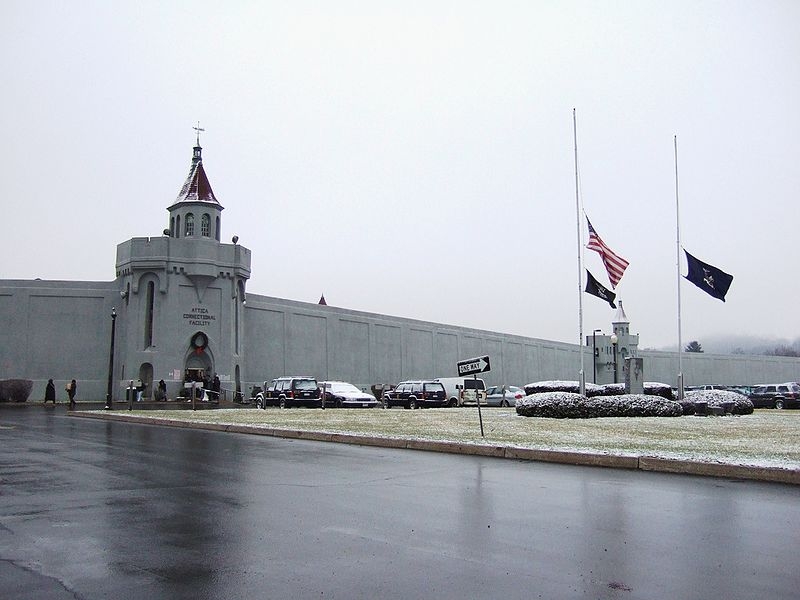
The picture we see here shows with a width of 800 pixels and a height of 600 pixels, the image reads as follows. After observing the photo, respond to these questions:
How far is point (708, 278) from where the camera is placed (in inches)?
1339

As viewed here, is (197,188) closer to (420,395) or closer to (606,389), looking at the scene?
(420,395)

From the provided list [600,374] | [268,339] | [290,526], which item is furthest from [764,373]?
[290,526]

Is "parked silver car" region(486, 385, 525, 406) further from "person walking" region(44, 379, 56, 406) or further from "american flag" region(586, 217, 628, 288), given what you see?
"person walking" region(44, 379, 56, 406)

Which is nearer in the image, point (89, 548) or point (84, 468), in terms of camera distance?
A: point (89, 548)

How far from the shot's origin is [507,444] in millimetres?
15555

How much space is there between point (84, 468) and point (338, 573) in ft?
27.0

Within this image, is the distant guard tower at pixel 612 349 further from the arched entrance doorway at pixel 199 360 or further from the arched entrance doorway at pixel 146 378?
the arched entrance doorway at pixel 146 378

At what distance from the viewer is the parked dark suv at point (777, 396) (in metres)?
48.3

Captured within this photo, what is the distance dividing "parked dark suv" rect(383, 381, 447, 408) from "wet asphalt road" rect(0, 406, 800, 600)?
1238 inches

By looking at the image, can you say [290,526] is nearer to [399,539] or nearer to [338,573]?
[399,539]

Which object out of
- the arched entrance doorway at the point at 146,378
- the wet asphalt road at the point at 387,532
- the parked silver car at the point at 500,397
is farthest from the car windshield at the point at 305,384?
the wet asphalt road at the point at 387,532

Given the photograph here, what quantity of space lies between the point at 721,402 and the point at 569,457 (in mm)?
20030

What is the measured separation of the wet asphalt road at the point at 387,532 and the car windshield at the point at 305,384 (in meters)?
28.9

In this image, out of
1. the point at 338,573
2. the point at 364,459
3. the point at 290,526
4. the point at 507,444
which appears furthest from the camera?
the point at 507,444
